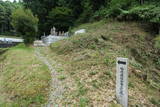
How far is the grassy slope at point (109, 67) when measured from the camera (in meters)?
4.80

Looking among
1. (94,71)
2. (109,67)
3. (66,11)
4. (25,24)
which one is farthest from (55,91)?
(66,11)

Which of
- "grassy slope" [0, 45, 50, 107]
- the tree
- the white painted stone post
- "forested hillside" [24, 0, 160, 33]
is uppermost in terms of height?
"forested hillside" [24, 0, 160, 33]

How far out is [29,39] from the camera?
15289 mm

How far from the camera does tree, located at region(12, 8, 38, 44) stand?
47.0 feet

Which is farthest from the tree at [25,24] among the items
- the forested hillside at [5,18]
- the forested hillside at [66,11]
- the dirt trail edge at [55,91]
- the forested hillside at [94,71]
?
the forested hillside at [5,18]

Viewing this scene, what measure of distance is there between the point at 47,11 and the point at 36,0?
2.70 metres

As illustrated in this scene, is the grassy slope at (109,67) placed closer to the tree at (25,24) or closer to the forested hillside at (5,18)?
the tree at (25,24)

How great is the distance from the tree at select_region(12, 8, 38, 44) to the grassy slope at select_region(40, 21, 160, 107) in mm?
6276

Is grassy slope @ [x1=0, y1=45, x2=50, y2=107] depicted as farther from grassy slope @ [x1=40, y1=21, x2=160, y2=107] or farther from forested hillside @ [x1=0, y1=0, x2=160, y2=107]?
grassy slope @ [x1=40, y1=21, x2=160, y2=107]

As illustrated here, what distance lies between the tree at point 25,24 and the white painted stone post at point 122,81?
12575 millimetres

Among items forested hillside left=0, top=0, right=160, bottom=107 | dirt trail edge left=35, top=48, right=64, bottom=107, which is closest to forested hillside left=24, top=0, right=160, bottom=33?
forested hillside left=0, top=0, right=160, bottom=107

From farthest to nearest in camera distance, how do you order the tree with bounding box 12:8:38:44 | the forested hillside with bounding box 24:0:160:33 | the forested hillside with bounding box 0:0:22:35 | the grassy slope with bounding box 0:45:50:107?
the forested hillside with bounding box 0:0:22:35 → the forested hillside with bounding box 24:0:160:33 → the tree with bounding box 12:8:38:44 → the grassy slope with bounding box 0:45:50:107

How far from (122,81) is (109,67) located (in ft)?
8.36

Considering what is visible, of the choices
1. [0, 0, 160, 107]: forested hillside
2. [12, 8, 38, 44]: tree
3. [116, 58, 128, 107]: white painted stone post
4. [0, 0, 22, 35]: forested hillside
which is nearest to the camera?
[116, 58, 128, 107]: white painted stone post
